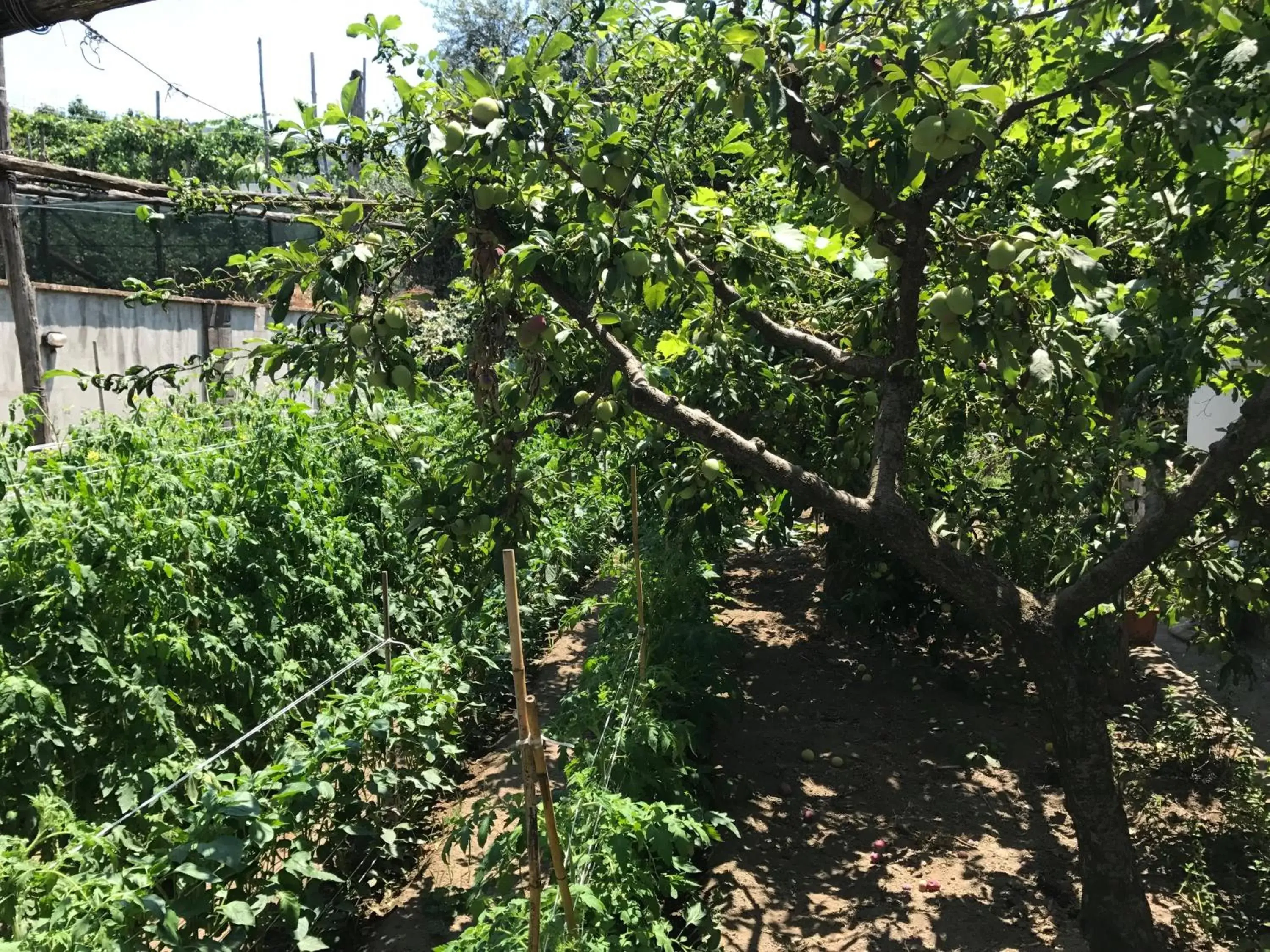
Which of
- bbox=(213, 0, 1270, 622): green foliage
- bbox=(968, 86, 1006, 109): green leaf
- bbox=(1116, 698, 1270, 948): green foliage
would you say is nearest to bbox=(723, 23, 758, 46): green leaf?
bbox=(213, 0, 1270, 622): green foliage

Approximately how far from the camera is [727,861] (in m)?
3.79

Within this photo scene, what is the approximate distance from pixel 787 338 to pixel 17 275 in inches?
291

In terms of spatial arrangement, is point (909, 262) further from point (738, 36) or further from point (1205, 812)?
point (1205, 812)

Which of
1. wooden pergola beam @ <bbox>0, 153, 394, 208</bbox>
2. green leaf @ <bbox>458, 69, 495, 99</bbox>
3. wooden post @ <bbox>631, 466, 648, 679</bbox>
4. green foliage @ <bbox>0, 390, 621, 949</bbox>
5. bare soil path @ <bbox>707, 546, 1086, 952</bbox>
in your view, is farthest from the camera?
wooden pergola beam @ <bbox>0, 153, 394, 208</bbox>

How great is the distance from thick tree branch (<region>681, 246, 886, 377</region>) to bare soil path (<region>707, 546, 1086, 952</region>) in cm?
187

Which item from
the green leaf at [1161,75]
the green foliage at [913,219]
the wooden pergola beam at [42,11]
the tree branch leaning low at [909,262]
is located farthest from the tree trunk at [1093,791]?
the wooden pergola beam at [42,11]

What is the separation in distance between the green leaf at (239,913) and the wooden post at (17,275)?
5588mm

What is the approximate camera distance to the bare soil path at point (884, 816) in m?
3.35

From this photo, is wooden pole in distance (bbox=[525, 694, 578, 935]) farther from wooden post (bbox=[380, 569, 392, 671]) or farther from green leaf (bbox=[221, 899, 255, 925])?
wooden post (bbox=[380, 569, 392, 671])

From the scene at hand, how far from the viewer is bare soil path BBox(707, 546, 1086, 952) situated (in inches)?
132

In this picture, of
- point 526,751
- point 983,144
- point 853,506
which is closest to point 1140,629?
point 853,506

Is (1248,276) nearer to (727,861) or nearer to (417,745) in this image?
(727,861)

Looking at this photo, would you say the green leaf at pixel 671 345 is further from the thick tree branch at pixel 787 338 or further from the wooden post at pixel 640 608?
the wooden post at pixel 640 608

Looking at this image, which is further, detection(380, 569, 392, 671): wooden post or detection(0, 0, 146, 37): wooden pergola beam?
detection(380, 569, 392, 671): wooden post
